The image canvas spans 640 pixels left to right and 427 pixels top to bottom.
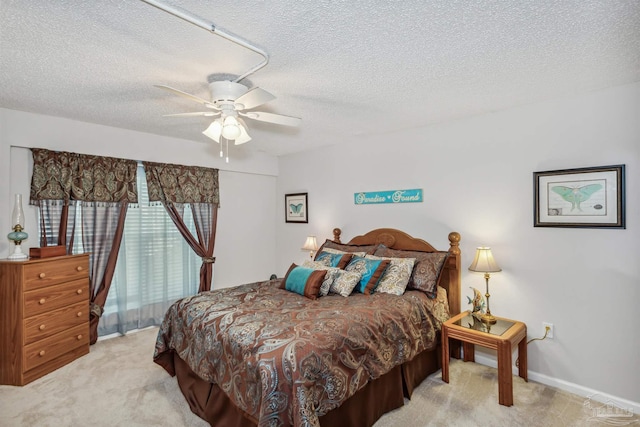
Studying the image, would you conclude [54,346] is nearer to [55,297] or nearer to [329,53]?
[55,297]

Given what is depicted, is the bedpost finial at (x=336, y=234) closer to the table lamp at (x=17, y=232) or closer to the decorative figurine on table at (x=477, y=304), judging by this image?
the decorative figurine on table at (x=477, y=304)

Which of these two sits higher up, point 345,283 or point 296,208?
point 296,208

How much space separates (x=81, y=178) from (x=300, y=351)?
3110 millimetres

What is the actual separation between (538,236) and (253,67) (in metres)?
2.68

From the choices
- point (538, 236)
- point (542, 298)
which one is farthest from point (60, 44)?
point (542, 298)

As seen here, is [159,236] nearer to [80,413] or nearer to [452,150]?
[80,413]

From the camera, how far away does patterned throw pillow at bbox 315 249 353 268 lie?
133 inches

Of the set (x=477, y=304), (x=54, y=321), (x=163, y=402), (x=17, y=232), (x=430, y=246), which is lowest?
(x=163, y=402)

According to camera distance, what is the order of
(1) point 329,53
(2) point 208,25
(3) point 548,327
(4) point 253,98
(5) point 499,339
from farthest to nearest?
1. (3) point 548,327
2. (5) point 499,339
3. (4) point 253,98
4. (1) point 329,53
5. (2) point 208,25

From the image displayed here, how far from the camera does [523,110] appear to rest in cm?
288

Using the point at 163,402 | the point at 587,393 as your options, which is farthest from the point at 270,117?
the point at 587,393

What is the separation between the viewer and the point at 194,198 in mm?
4281

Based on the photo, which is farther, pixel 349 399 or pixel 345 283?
pixel 345 283

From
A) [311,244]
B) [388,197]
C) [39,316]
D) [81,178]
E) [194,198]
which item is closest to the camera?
[39,316]
